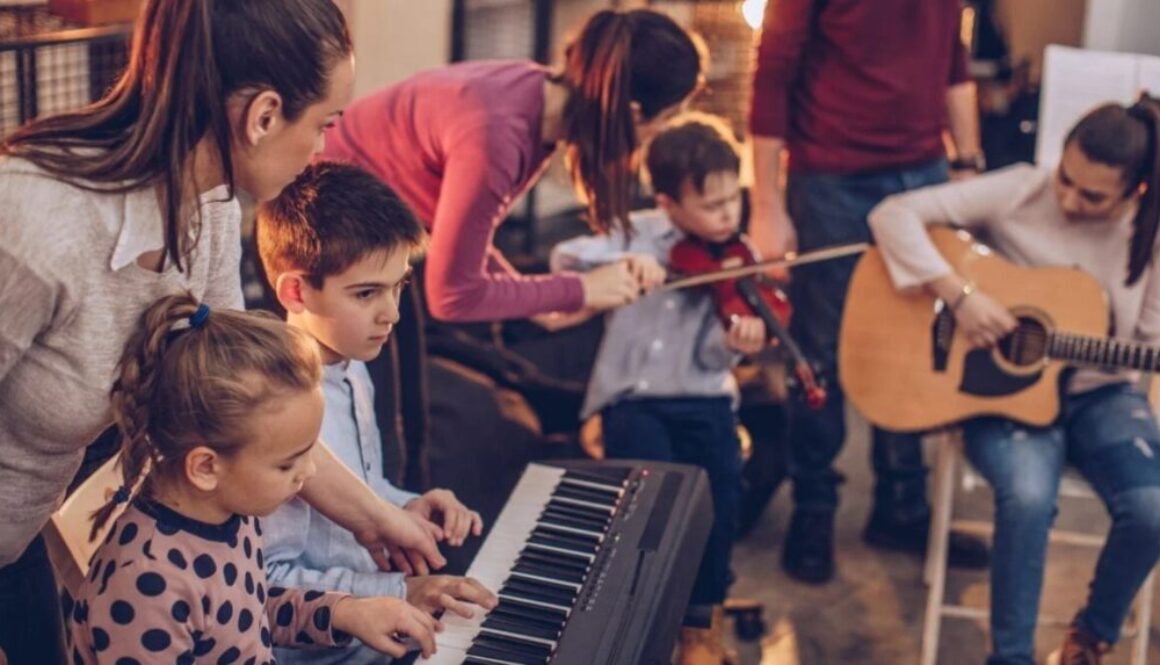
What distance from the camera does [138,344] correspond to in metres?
1.67

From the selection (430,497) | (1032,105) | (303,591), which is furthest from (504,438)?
(1032,105)

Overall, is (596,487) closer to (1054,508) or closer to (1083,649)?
(1054,508)

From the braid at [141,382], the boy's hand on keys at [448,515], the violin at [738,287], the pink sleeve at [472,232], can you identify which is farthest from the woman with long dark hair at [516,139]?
the braid at [141,382]

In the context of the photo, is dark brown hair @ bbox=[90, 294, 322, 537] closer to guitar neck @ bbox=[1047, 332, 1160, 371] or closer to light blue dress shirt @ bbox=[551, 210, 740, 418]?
light blue dress shirt @ bbox=[551, 210, 740, 418]

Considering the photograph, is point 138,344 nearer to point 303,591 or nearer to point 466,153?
point 303,591

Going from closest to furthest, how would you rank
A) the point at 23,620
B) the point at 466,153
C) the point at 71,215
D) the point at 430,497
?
the point at 71,215 → the point at 23,620 → the point at 430,497 → the point at 466,153

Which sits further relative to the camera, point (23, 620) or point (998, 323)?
point (998, 323)

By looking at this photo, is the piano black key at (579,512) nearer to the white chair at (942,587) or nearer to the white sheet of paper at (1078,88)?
the white chair at (942,587)

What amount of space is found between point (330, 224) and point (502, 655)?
1.93ft

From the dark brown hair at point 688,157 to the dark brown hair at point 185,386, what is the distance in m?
1.29

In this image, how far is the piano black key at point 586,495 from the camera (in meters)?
2.27

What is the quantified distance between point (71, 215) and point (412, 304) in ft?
3.52

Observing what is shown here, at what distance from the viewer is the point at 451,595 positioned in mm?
1958

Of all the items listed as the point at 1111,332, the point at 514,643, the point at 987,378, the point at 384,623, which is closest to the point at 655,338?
the point at 987,378
